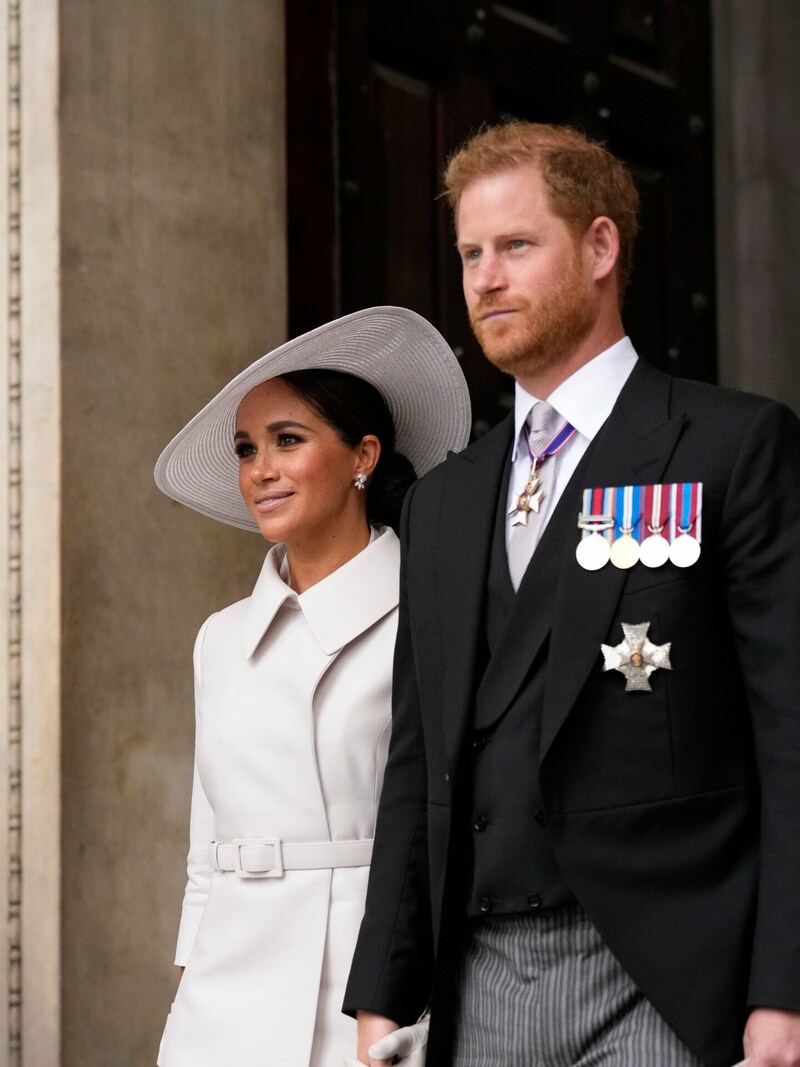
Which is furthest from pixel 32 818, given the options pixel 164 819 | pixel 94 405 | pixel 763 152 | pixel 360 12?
pixel 763 152

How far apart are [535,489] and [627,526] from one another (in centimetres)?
19

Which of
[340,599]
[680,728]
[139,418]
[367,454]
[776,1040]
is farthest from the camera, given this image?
[139,418]

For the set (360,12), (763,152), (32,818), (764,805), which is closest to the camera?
(764,805)

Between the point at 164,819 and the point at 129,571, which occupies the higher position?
the point at 129,571

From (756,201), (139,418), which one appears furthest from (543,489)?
(756,201)

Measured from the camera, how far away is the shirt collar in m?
2.14

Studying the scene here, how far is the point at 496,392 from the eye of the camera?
410 cm

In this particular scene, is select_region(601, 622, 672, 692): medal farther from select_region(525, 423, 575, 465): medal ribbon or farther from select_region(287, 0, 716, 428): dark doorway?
select_region(287, 0, 716, 428): dark doorway

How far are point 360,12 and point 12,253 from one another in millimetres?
1142

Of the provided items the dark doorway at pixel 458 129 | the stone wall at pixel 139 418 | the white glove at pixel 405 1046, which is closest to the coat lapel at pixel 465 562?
the white glove at pixel 405 1046

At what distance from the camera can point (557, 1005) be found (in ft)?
6.48

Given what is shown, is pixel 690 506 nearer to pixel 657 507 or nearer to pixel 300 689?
pixel 657 507

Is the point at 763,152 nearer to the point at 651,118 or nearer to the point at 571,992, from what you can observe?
the point at 651,118

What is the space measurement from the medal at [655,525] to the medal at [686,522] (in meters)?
0.01
